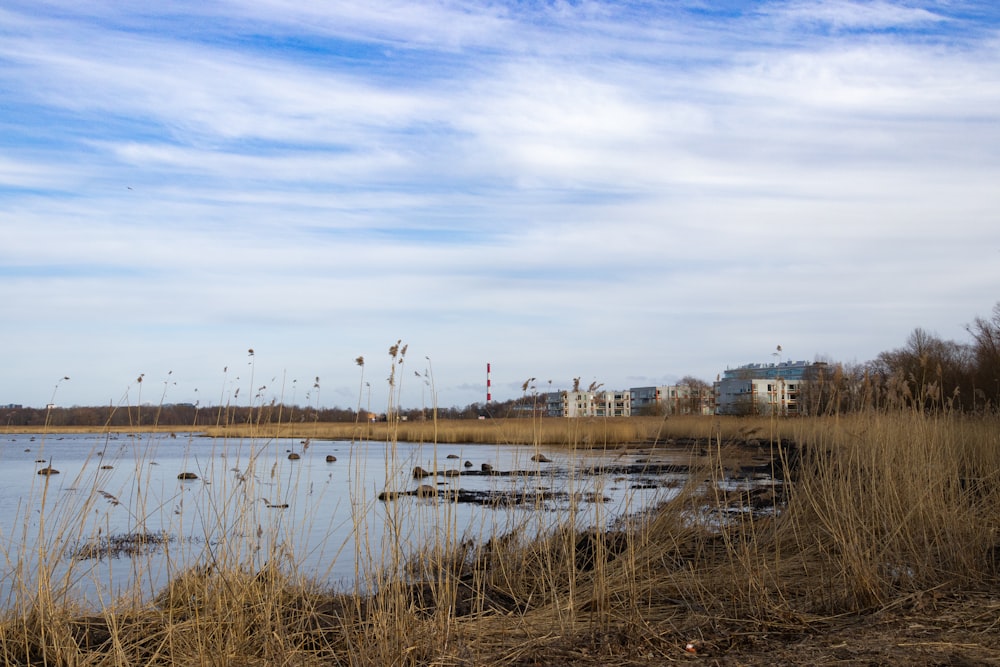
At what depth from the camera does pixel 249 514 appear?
5496 mm

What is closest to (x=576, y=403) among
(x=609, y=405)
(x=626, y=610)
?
(x=609, y=405)

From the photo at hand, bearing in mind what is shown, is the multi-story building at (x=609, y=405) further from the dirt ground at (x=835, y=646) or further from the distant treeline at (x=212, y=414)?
the dirt ground at (x=835, y=646)

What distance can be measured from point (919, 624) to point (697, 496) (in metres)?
2.85

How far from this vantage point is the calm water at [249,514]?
432 centimetres

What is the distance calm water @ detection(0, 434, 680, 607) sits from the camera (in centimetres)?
432

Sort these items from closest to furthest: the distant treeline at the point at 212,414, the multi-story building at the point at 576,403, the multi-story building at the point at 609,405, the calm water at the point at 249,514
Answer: the calm water at the point at 249,514
the distant treeline at the point at 212,414
the multi-story building at the point at 576,403
the multi-story building at the point at 609,405

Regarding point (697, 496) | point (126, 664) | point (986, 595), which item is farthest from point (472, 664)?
point (697, 496)

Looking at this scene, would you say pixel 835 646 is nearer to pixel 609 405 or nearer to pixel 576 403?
pixel 576 403

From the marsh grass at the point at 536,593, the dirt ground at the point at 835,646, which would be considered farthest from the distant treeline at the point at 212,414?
the dirt ground at the point at 835,646

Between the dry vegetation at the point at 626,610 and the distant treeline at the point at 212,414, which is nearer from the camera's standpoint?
the dry vegetation at the point at 626,610

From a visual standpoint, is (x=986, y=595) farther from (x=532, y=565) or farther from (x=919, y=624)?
(x=532, y=565)

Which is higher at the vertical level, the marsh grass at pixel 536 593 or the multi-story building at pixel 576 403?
the multi-story building at pixel 576 403

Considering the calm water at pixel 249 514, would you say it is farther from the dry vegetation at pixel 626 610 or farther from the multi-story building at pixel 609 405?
the multi-story building at pixel 609 405

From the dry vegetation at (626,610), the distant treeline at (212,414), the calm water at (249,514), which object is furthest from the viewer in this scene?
the distant treeline at (212,414)
